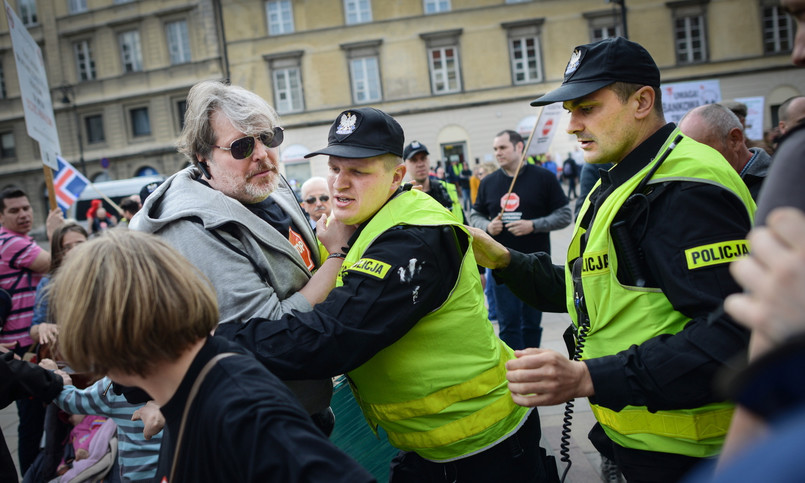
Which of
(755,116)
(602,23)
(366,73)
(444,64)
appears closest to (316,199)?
(755,116)

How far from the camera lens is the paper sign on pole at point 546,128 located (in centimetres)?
584

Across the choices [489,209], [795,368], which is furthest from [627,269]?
[489,209]

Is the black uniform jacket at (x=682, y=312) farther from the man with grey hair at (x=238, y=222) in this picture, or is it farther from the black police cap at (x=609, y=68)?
the man with grey hair at (x=238, y=222)

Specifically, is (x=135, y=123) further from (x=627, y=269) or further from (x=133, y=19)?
(x=627, y=269)

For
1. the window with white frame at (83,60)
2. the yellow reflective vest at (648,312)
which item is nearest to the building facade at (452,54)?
the window with white frame at (83,60)

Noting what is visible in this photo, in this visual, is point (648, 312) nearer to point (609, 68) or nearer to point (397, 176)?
point (609, 68)

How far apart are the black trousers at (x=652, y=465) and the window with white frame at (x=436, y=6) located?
28.2 meters

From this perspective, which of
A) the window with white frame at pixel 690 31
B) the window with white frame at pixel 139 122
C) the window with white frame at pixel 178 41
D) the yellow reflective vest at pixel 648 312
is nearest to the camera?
the yellow reflective vest at pixel 648 312

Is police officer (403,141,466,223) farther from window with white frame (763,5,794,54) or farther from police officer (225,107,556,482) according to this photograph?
window with white frame (763,5,794,54)

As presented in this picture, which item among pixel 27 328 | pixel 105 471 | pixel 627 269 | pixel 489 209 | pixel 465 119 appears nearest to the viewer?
pixel 627 269

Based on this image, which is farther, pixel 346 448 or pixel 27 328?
pixel 27 328

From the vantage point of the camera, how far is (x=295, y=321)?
1.74 metres

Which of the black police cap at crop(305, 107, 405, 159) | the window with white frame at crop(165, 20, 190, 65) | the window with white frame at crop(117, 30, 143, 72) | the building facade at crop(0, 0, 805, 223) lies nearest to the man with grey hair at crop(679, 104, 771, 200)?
the black police cap at crop(305, 107, 405, 159)

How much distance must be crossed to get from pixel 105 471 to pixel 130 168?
31.2 m
